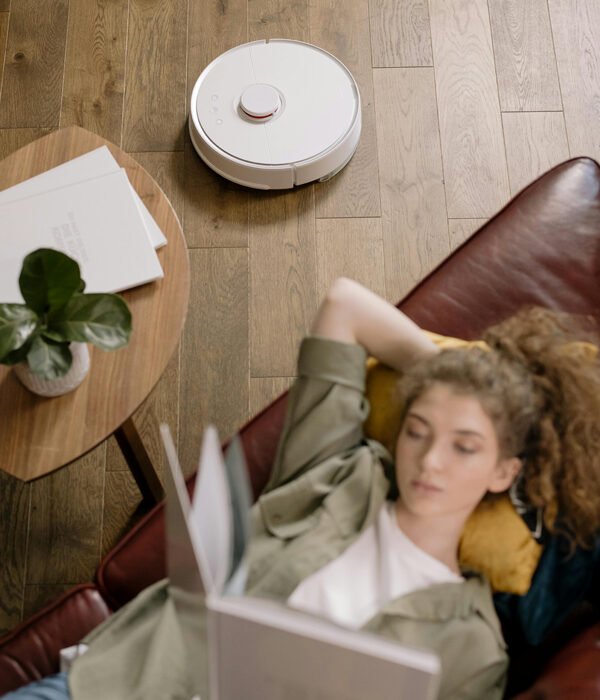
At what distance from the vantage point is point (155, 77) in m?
2.33

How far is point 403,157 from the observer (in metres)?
2.24

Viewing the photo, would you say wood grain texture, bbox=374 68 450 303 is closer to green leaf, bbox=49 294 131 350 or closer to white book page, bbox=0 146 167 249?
white book page, bbox=0 146 167 249

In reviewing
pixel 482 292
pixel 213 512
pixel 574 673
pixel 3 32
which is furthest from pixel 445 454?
pixel 3 32

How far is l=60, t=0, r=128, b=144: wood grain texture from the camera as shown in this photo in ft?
7.48

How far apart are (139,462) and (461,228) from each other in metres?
0.98

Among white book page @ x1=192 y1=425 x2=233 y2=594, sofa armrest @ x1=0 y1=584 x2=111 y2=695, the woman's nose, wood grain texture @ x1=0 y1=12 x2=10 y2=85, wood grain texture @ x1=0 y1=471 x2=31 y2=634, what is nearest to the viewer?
white book page @ x1=192 y1=425 x2=233 y2=594

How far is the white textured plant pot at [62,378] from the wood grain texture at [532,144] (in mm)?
1246

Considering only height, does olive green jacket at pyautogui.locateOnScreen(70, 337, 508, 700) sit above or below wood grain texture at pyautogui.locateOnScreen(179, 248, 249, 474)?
above

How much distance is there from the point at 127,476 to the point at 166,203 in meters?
0.63

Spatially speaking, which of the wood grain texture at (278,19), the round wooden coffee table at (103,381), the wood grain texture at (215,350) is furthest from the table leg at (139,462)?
the wood grain texture at (278,19)

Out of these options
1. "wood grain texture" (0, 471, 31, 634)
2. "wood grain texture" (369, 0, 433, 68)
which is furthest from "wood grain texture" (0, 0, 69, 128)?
"wood grain texture" (0, 471, 31, 634)

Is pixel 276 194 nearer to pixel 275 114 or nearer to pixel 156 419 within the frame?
pixel 275 114

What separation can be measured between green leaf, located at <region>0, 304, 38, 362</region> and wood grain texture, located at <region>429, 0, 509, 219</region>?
3.99ft

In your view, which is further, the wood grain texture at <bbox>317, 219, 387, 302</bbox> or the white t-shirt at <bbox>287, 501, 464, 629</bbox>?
the wood grain texture at <bbox>317, 219, 387, 302</bbox>
